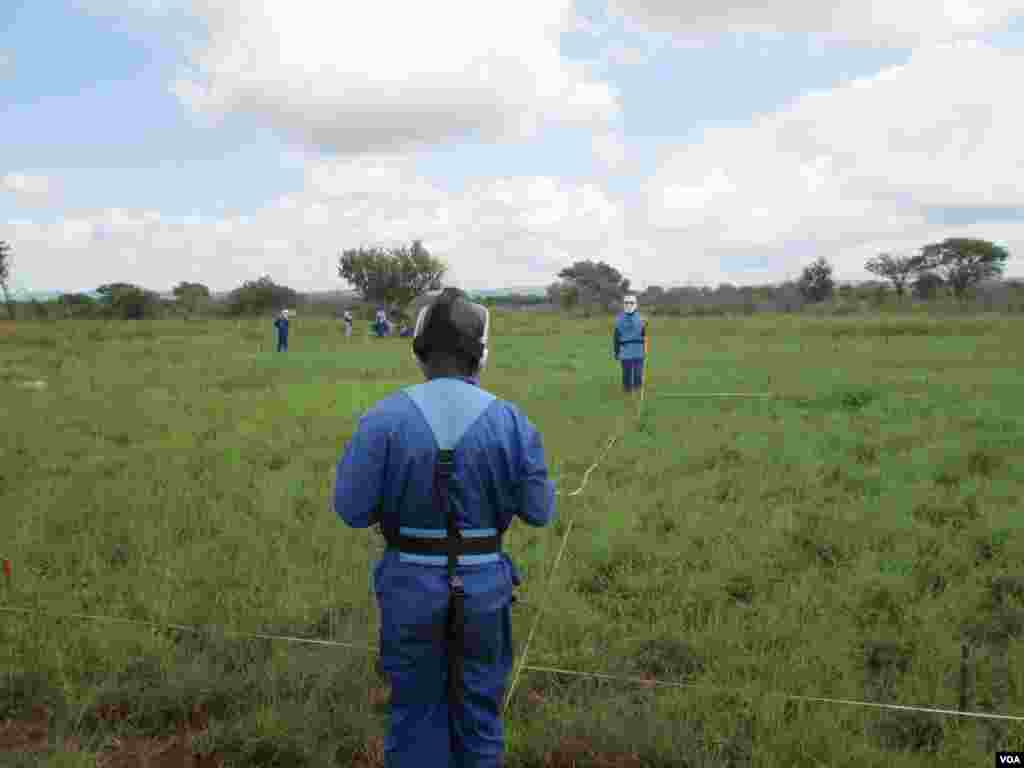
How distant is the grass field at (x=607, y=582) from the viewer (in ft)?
11.6

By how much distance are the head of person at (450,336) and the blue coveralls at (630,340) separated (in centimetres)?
980

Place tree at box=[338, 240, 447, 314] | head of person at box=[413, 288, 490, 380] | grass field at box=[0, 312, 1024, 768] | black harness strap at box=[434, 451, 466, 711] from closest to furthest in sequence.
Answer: black harness strap at box=[434, 451, 466, 711] → head of person at box=[413, 288, 490, 380] → grass field at box=[0, 312, 1024, 768] → tree at box=[338, 240, 447, 314]

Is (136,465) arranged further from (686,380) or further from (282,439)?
(686,380)

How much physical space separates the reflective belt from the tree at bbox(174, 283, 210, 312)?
62363mm

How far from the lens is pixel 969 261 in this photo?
6081 centimetres

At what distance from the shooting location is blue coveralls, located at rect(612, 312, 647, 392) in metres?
12.6

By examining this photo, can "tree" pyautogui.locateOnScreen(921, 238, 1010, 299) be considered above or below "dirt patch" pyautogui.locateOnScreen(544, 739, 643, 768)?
above

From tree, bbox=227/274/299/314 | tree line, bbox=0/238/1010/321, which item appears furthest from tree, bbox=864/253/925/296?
tree, bbox=227/274/299/314

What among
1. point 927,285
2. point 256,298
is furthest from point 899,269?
point 256,298

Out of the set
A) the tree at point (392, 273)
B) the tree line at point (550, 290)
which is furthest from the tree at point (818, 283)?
the tree at point (392, 273)

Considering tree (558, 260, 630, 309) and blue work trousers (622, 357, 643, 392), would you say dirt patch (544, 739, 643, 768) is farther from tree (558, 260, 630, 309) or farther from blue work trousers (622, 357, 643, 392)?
tree (558, 260, 630, 309)

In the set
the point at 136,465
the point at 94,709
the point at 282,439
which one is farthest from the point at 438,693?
the point at 282,439

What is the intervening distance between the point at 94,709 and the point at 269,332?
36.1 meters

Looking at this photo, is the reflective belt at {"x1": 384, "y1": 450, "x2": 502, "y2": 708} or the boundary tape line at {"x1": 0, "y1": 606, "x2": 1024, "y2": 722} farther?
the boundary tape line at {"x1": 0, "y1": 606, "x2": 1024, "y2": 722}
